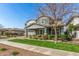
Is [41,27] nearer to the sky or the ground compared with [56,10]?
nearer to the ground

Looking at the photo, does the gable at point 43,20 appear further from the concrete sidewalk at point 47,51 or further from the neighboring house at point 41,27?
the concrete sidewalk at point 47,51

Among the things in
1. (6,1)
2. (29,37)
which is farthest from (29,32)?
(6,1)

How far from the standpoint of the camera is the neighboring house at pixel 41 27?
1209 centimetres

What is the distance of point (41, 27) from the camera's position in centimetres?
1252

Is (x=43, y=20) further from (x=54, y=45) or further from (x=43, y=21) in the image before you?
(x=54, y=45)

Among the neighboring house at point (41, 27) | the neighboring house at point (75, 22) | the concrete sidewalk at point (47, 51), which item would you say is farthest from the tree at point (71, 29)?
the concrete sidewalk at point (47, 51)

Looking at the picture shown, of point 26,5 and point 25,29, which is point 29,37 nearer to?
point 25,29

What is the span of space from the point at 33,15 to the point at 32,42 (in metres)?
1.50

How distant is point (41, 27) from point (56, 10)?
1.33 m

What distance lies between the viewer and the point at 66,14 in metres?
11.8

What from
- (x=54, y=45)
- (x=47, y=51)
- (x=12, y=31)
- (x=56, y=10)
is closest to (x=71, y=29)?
(x=56, y=10)

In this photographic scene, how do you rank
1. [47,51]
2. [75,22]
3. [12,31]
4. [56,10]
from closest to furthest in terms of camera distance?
1. [47,51]
2. [56,10]
3. [12,31]
4. [75,22]

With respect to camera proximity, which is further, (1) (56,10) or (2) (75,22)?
(2) (75,22)

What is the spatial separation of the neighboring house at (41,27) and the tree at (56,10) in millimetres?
201
